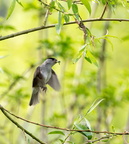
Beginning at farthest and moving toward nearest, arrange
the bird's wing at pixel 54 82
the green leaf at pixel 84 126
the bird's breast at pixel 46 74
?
the bird's wing at pixel 54 82 → the bird's breast at pixel 46 74 → the green leaf at pixel 84 126

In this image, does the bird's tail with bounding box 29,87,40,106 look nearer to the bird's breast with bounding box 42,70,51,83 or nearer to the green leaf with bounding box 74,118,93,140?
the bird's breast with bounding box 42,70,51,83

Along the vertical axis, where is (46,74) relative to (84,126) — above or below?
above

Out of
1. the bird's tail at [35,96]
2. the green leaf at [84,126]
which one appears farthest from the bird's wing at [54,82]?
the green leaf at [84,126]

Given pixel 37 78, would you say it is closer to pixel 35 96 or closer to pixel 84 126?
pixel 35 96

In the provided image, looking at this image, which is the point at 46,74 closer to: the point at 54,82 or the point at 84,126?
the point at 54,82

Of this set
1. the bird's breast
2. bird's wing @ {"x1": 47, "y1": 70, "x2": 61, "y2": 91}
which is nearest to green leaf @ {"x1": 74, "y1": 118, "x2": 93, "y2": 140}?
the bird's breast

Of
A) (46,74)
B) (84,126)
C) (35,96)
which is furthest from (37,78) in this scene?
(84,126)

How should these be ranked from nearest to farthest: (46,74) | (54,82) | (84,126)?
(84,126), (46,74), (54,82)

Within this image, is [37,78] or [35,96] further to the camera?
[35,96]

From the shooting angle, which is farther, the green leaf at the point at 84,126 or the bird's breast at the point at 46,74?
the bird's breast at the point at 46,74

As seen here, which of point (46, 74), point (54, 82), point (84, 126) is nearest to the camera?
point (84, 126)

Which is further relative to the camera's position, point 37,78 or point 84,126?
point 37,78

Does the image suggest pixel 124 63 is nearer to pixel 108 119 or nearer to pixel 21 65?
pixel 21 65

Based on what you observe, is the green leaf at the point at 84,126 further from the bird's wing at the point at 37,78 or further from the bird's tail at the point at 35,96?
the bird's tail at the point at 35,96
